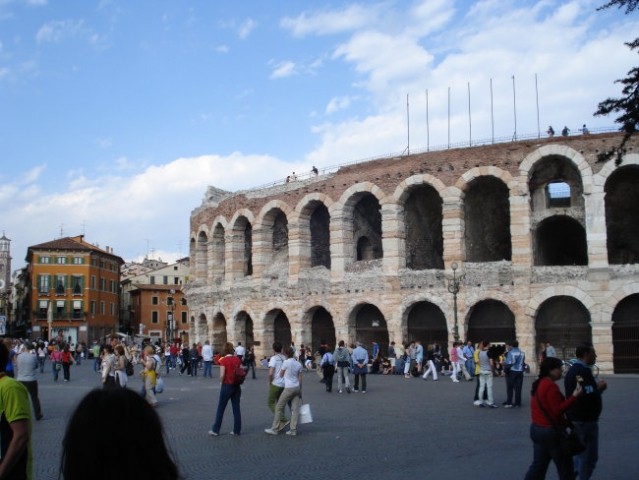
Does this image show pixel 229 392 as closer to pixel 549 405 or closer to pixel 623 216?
pixel 549 405

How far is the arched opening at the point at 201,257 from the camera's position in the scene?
44.9 meters

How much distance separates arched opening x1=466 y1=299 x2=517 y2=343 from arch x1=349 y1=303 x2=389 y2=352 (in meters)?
4.67

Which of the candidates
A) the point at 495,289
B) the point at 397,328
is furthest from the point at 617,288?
the point at 397,328

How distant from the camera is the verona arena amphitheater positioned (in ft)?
95.1

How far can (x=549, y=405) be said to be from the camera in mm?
6875

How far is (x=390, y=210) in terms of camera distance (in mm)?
33000

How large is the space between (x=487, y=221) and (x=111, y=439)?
33.4 meters

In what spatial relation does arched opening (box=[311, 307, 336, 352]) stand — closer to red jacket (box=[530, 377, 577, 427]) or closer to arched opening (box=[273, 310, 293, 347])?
arched opening (box=[273, 310, 293, 347])

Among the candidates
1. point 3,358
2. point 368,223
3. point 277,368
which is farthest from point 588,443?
point 368,223

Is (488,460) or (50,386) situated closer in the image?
(488,460)

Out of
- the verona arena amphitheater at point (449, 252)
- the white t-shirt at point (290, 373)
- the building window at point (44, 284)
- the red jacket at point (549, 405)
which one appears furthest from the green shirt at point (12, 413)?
the building window at point (44, 284)

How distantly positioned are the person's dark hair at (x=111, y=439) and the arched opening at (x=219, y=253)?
134 feet

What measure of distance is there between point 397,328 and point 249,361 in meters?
7.24

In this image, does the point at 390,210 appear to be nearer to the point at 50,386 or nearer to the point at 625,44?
the point at 50,386
